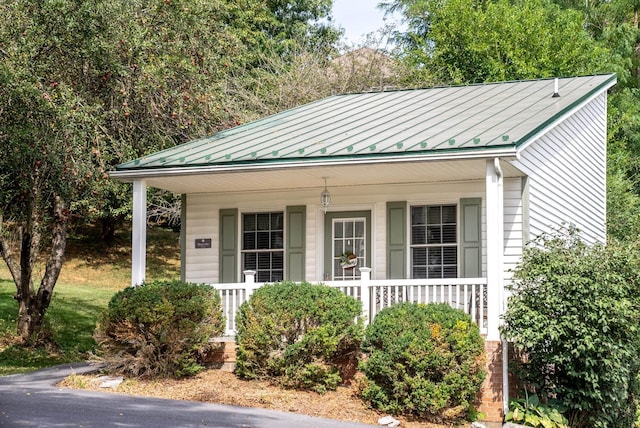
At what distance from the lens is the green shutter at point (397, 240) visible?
14.7 metres

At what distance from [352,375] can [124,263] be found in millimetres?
21276

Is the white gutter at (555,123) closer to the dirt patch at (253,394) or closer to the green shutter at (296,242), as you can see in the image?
the dirt patch at (253,394)

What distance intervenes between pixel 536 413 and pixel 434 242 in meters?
4.14

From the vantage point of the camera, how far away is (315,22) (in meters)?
38.4

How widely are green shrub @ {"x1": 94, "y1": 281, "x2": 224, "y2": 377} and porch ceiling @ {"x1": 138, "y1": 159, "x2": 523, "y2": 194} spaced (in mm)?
2180

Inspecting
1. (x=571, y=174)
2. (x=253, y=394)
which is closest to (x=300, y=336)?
(x=253, y=394)

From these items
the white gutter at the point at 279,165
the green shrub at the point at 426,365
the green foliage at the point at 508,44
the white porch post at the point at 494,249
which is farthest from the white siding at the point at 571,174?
the green foliage at the point at 508,44

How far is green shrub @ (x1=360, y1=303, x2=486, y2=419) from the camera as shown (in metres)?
10.9

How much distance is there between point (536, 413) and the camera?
11125 millimetres

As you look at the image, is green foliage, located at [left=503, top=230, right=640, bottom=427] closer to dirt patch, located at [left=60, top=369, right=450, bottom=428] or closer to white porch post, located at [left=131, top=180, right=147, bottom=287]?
dirt patch, located at [left=60, top=369, right=450, bottom=428]

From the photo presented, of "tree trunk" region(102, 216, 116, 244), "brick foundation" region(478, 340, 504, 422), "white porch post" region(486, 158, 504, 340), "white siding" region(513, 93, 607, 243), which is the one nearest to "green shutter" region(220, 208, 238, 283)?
"white siding" region(513, 93, 607, 243)

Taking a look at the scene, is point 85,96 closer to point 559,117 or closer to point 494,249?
point 494,249

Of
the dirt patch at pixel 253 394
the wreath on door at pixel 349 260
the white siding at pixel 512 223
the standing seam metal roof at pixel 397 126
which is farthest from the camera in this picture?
the wreath on door at pixel 349 260

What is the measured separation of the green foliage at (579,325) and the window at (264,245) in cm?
525
